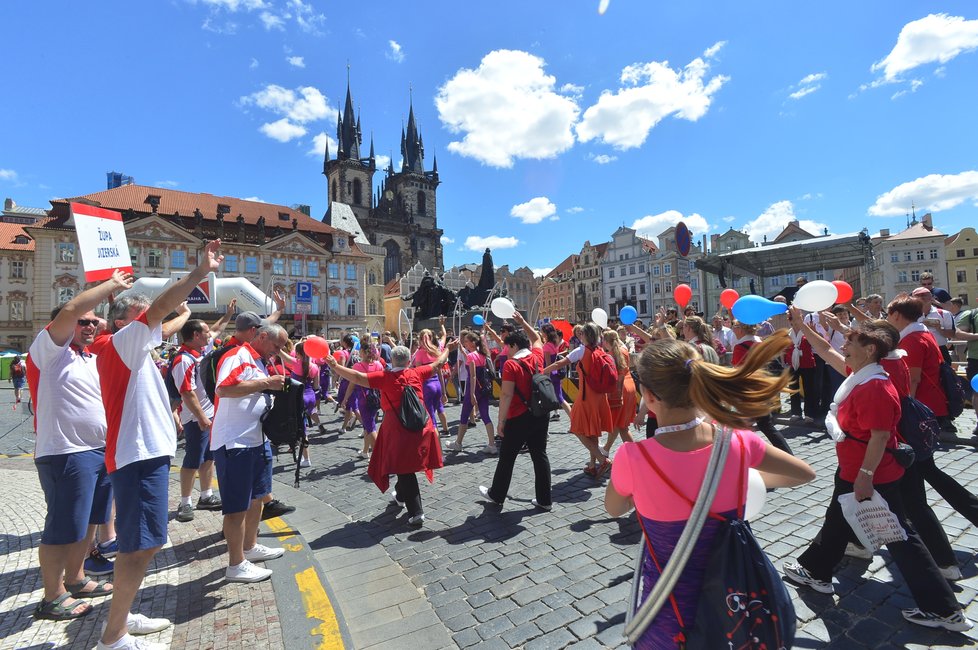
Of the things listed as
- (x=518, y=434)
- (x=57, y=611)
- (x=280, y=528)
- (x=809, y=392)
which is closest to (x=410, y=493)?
(x=518, y=434)

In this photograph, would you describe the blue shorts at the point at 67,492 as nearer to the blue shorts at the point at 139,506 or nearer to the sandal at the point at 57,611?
the sandal at the point at 57,611

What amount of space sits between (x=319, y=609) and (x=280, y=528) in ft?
6.09

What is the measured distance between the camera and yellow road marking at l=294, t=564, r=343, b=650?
112 inches

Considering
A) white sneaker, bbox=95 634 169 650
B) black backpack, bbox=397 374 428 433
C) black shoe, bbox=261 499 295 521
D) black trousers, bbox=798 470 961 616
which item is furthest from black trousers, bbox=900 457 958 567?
black shoe, bbox=261 499 295 521

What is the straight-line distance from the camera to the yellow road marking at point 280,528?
4555mm

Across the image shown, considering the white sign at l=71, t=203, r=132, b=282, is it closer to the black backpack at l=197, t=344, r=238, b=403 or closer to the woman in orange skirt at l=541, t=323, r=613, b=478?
the black backpack at l=197, t=344, r=238, b=403

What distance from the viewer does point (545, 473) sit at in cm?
497

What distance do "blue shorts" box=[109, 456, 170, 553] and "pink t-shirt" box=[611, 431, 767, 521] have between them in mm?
2584

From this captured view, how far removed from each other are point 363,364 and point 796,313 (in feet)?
19.5

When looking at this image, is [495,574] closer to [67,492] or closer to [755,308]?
[67,492]

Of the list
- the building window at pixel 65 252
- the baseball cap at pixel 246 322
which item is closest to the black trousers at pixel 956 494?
the baseball cap at pixel 246 322

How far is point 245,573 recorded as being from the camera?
3609 mm

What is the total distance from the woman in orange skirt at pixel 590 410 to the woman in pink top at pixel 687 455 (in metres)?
4.06

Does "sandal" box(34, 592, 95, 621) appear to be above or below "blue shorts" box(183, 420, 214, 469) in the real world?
below
